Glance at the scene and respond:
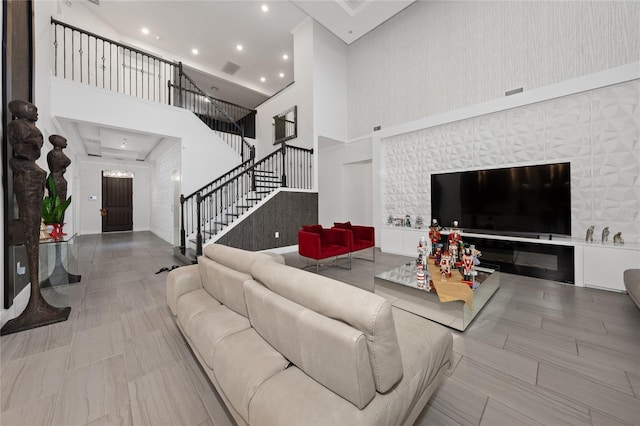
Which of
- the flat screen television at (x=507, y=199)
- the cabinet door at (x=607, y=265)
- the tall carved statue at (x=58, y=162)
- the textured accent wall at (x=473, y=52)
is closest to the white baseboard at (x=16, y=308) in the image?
the tall carved statue at (x=58, y=162)

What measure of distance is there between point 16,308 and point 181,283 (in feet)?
6.45

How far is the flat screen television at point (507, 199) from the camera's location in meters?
3.57

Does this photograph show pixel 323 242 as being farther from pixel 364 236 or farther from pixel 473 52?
pixel 473 52

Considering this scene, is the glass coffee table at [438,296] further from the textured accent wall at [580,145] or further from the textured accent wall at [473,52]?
the textured accent wall at [473,52]

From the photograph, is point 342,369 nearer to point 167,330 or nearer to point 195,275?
point 195,275

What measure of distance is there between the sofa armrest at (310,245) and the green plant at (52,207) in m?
3.11

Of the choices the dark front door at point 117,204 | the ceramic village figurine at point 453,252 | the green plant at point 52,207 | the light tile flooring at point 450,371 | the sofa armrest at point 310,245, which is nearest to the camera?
the light tile flooring at point 450,371

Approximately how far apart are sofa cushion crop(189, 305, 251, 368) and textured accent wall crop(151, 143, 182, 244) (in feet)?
18.6

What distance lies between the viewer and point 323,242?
457cm

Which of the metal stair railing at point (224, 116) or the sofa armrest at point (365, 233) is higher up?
the metal stair railing at point (224, 116)

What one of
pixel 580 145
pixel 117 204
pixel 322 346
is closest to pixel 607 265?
pixel 580 145

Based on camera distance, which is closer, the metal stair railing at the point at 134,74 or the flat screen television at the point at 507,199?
the flat screen television at the point at 507,199

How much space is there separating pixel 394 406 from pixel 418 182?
16.9 ft

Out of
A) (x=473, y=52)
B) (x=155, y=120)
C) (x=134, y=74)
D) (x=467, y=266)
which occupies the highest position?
(x=134, y=74)
